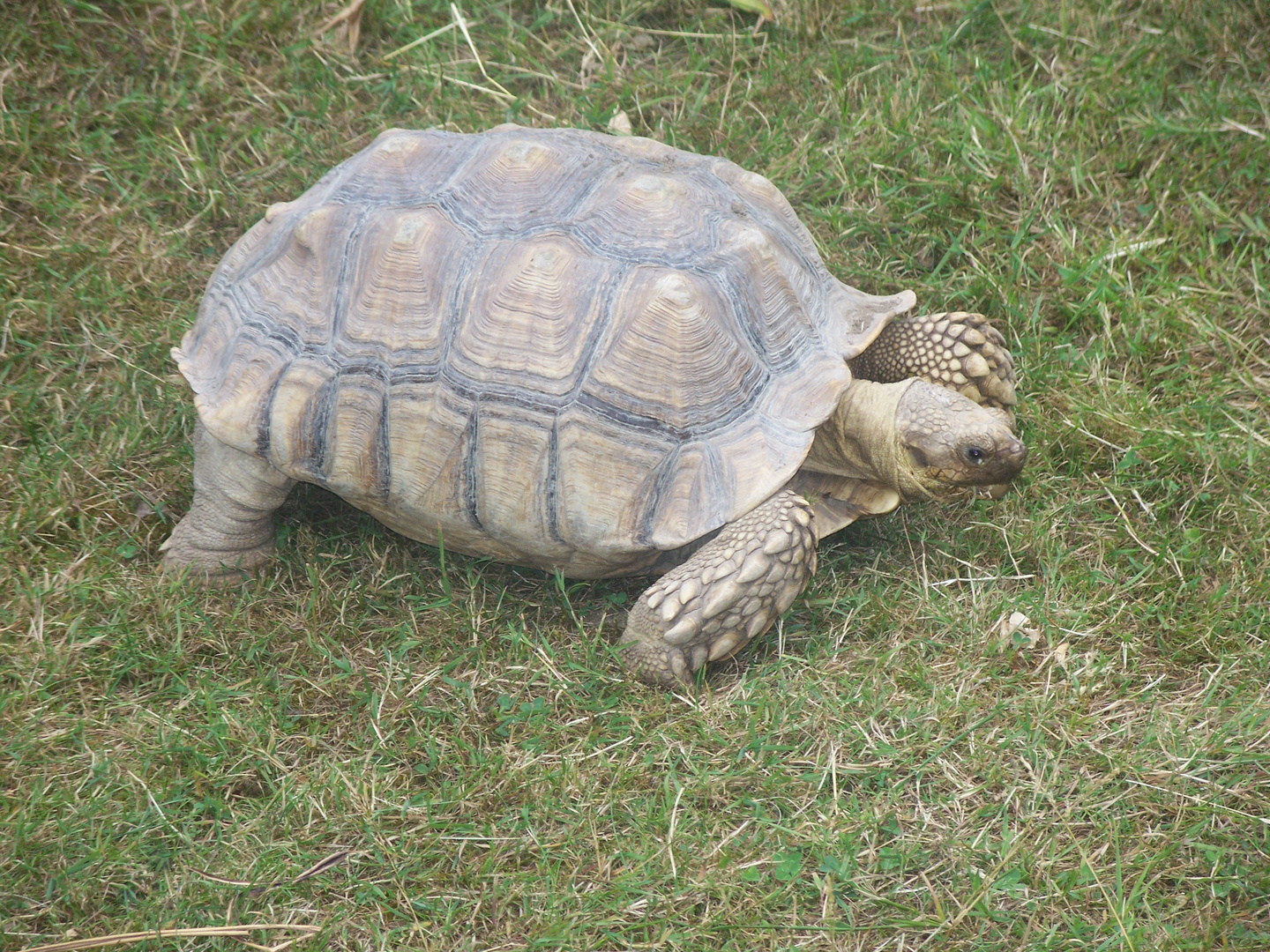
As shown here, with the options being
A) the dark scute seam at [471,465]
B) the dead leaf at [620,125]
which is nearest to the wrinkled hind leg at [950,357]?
the dark scute seam at [471,465]

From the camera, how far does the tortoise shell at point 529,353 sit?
3121 mm

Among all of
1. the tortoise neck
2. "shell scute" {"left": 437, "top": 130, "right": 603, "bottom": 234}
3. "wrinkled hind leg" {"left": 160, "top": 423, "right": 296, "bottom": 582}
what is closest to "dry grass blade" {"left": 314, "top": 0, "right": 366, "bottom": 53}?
"shell scute" {"left": 437, "top": 130, "right": 603, "bottom": 234}

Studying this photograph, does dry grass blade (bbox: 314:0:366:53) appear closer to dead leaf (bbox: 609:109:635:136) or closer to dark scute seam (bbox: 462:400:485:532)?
dead leaf (bbox: 609:109:635:136)

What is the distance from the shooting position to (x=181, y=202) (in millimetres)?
4492

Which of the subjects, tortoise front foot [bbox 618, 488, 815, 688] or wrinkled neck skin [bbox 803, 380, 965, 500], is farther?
wrinkled neck skin [bbox 803, 380, 965, 500]

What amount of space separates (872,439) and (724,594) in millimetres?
746

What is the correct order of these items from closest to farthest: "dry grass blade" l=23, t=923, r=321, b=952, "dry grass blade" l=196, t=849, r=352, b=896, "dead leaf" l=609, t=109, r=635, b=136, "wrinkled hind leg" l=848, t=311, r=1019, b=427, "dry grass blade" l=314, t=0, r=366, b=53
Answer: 1. "dry grass blade" l=23, t=923, r=321, b=952
2. "dry grass blade" l=196, t=849, r=352, b=896
3. "wrinkled hind leg" l=848, t=311, r=1019, b=427
4. "dead leaf" l=609, t=109, r=635, b=136
5. "dry grass blade" l=314, t=0, r=366, b=53

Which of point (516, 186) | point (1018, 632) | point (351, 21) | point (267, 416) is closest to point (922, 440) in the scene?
point (1018, 632)

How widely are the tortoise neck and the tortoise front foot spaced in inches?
13.8

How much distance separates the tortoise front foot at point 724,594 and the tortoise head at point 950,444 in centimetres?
41

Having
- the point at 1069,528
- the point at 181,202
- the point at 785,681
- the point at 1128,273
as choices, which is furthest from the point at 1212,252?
the point at 181,202

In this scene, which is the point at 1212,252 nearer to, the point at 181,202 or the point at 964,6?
the point at 964,6

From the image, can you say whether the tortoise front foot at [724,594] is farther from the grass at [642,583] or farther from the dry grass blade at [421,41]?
the dry grass blade at [421,41]

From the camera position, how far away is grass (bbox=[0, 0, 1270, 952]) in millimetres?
2768
